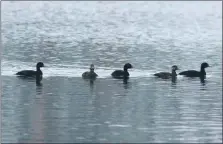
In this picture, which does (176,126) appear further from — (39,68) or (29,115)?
(39,68)

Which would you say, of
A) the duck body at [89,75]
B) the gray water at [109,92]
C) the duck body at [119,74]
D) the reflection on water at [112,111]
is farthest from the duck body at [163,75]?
the duck body at [89,75]

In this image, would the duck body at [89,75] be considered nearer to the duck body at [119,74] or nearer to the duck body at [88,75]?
the duck body at [88,75]

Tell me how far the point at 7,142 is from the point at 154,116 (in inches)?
237

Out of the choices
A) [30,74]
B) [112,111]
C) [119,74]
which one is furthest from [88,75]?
[112,111]

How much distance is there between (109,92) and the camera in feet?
118

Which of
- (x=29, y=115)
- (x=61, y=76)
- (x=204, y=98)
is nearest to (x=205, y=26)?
(x=61, y=76)

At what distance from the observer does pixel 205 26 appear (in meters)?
91.7

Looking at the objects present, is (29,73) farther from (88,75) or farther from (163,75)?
(163,75)

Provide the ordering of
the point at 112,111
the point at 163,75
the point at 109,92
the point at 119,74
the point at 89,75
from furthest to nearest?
the point at 119,74, the point at 163,75, the point at 89,75, the point at 109,92, the point at 112,111

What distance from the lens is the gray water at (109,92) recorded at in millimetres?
26656

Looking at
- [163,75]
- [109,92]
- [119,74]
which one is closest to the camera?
[109,92]

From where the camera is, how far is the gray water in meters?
26.7

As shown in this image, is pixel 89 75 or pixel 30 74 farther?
pixel 30 74

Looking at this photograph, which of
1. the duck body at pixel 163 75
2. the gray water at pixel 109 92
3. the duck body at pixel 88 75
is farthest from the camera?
the duck body at pixel 163 75
